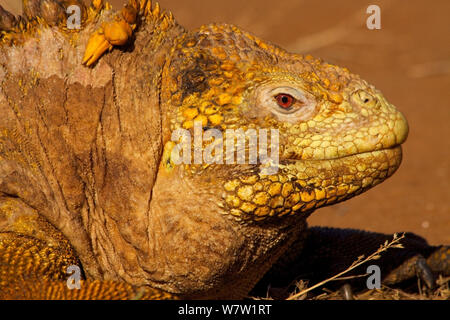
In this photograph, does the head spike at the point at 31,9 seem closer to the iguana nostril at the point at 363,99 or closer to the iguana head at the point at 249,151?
the iguana head at the point at 249,151

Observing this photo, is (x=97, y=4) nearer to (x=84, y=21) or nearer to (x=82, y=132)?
(x=84, y=21)

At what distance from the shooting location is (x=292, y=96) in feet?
14.7

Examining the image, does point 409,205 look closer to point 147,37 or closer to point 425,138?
point 425,138

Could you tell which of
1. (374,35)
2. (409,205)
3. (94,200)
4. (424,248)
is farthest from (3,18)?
(374,35)

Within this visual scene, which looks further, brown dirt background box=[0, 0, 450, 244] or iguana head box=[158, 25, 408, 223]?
brown dirt background box=[0, 0, 450, 244]

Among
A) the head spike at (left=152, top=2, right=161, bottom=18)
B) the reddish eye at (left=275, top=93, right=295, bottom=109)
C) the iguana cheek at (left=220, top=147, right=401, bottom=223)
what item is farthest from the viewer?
the head spike at (left=152, top=2, right=161, bottom=18)

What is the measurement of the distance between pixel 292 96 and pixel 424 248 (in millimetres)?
2443

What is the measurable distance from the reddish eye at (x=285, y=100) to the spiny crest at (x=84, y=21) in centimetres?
116

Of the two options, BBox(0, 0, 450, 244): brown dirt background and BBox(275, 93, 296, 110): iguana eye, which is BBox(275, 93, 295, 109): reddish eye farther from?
BBox(0, 0, 450, 244): brown dirt background

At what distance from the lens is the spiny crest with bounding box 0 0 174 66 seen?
14.9 ft

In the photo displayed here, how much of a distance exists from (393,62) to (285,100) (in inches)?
583

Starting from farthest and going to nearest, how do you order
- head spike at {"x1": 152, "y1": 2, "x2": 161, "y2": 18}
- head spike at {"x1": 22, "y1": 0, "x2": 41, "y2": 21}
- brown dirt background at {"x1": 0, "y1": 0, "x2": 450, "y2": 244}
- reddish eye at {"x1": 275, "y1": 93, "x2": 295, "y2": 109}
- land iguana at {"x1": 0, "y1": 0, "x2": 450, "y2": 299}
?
brown dirt background at {"x1": 0, "y1": 0, "x2": 450, "y2": 244}
head spike at {"x1": 152, "y1": 2, "x2": 161, "y2": 18}
head spike at {"x1": 22, "y1": 0, "x2": 41, "y2": 21}
reddish eye at {"x1": 275, "y1": 93, "x2": 295, "y2": 109}
land iguana at {"x1": 0, "y1": 0, "x2": 450, "y2": 299}

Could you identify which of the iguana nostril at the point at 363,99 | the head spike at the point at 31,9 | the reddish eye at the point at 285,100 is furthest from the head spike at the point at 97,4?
the iguana nostril at the point at 363,99

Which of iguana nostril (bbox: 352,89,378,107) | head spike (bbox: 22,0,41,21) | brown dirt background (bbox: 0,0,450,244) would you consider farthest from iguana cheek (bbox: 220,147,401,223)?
brown dirt background (bbox: 0,0,450,244)
